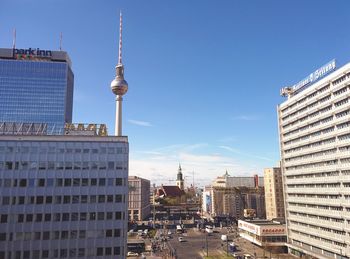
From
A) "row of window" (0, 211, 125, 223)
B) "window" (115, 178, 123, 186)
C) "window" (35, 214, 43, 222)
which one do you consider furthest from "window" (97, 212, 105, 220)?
"window" (35, 214, 43, 222)

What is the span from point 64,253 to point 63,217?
7440 millimetres

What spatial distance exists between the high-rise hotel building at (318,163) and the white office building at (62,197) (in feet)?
196

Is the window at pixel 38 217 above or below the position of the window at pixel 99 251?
above

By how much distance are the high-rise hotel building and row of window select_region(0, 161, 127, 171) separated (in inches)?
2380

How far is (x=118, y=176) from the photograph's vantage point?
69.6 metres

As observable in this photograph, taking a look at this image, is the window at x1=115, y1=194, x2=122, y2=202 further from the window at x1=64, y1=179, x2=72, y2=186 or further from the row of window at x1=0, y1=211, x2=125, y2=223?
the window at x1=64, y1=179, x2=72, y2=186

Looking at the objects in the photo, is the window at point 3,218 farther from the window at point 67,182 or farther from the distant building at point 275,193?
the distant building at point 275,193

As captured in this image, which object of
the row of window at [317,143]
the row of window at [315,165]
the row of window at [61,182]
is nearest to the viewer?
the row of window at [61,182]

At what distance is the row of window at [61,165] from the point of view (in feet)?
218

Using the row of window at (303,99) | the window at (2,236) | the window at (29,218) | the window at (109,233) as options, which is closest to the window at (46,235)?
the window at (29,218)

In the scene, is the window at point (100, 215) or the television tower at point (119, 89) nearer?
the window at point (100, 215)

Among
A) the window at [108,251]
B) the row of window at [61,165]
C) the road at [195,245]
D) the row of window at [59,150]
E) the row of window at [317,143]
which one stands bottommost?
the road at [195,245]

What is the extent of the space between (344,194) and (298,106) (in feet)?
120

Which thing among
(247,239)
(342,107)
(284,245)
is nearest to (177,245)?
(247,239)
